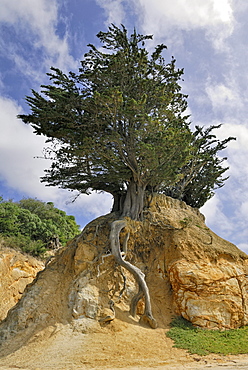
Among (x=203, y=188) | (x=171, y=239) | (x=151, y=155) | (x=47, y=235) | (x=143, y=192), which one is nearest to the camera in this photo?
(x=151, y=155)

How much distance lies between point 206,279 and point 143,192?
5455 millimetres

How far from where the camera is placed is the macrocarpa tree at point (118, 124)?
14.1 meters

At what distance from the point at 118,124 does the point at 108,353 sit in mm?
10237

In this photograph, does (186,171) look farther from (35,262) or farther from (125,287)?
(35,262)

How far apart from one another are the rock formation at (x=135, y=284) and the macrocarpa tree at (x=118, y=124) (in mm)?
1027

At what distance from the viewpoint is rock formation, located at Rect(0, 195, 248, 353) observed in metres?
11.9

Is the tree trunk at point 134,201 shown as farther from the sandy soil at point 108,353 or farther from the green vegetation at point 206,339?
the sandy soil at point 108,353

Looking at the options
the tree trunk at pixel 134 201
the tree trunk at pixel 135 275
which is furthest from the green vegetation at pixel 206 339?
the tree trunk at pixel 134 201

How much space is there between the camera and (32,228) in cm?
2797

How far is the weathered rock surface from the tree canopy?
7.65m

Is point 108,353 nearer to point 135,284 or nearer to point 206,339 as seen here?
point 206,339

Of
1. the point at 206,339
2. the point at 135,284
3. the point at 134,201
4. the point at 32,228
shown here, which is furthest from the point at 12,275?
the point at 206,339

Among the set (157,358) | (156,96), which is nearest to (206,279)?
(157,358)

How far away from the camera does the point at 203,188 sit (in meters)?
22.5
